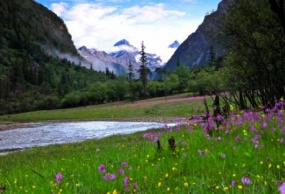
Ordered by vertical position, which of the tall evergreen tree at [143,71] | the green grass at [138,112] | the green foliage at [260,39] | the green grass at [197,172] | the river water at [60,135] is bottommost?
the river water at [60,135]

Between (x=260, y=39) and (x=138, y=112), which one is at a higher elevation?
(x=260, y=39)

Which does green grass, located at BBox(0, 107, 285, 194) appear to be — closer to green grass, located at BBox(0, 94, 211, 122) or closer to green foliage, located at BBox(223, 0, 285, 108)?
green foliage, located at BBox(223, 0, 285, 108)

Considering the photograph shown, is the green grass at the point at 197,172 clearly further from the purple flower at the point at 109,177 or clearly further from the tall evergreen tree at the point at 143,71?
the tall evergreen tree at the point at 143,71

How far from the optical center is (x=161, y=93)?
143375 millimetres

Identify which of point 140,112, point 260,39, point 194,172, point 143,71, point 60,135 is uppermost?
point 143,71

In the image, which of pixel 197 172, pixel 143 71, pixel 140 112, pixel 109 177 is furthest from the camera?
pixel 143 71

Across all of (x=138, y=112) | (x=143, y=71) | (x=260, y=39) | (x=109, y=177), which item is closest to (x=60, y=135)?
(x=260, y=39)

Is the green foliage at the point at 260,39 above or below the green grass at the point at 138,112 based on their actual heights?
above

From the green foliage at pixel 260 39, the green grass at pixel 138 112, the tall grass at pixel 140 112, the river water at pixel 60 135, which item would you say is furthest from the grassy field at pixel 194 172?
the tall grass at pixel 140 112

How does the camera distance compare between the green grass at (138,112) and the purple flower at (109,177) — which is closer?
the purple flower at (109,177)

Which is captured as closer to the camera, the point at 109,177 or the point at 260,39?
the point at 109,177

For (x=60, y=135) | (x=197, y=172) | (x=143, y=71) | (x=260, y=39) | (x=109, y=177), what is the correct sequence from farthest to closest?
(x=143, y=71) < (x=60, y=135) < (x=260, y=39) < (x=197, y=172) < (x=109, y=177)

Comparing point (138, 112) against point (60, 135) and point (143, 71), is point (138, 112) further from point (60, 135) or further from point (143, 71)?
point (143, 71)

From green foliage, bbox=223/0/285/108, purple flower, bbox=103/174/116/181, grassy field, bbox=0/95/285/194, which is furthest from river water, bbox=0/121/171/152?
purple flower, bbox=103/174/116/181
